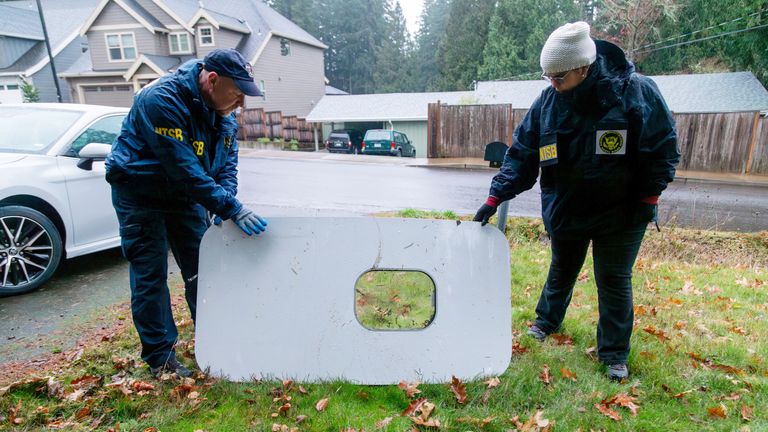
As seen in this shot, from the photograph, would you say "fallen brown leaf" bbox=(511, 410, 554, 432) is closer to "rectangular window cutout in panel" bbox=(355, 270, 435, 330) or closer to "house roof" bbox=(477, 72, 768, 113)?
"rectangular window cutout in panel" bbox=(355, 270, 435, 330)

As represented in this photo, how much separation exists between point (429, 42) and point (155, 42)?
36539 mm

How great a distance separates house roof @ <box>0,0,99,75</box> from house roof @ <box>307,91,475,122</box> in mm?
15353

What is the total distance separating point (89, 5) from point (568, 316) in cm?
3753

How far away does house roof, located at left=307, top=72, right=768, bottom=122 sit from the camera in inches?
800

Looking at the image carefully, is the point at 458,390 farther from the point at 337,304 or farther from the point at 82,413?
the point at 82,413

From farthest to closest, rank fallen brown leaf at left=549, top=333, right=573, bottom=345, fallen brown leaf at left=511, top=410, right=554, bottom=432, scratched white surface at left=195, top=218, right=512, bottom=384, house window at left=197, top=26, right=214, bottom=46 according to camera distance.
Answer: house window at left=197, top=26, right=214, bottom=46
fallen brown leaf at left=549, top=333, right=573, bottom=345
scratched white surface at left=195, top=218, right=512, bottom=384
fallen brown leaf at left=511, top=410, right=554, bottom=432

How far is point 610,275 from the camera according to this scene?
2496mm

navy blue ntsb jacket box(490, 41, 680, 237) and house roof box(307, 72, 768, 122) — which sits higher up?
house roof box(307, 72, 768, 122)

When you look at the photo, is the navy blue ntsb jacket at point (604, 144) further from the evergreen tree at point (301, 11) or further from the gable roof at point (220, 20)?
the evergreen tree at point (301, 11)

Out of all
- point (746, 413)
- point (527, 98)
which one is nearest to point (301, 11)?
point (527, 98)

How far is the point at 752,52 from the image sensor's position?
2302 centimetres

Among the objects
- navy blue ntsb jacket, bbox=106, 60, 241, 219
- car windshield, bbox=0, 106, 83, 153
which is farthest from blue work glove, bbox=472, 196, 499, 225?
car windshield, bbox=0, 106, 83, 153

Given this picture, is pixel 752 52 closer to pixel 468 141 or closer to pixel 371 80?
pixel 468 141

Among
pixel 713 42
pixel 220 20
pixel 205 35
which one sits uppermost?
pixel 220 20
